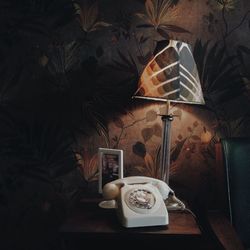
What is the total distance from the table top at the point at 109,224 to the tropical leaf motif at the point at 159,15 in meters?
0.84

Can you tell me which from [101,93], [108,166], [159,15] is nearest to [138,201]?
[108,166]

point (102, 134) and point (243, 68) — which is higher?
point (243, 68)

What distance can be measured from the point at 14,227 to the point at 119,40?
3.47ft

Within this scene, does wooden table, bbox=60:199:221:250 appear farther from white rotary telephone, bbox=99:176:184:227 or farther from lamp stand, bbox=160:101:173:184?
lamp stand, bbox=160:101:173:184

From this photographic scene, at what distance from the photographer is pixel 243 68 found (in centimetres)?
163

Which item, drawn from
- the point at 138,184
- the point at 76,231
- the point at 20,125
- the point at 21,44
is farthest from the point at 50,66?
the point at 76,231

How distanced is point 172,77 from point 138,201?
0.48 metres

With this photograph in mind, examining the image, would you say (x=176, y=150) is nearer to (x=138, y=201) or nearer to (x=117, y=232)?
(x=138, y=201)

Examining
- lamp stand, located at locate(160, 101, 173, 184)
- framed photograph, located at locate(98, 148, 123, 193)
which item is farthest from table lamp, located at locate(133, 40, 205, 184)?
framed photograph, located at locate(98, 148, 123, 193)

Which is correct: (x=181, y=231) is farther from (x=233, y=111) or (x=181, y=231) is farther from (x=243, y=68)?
(x=243, y=68)

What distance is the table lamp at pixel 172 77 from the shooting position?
4.24ft

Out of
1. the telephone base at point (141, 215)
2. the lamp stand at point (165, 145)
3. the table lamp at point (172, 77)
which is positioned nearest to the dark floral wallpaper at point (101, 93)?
the lamp stand at point (165, 145)

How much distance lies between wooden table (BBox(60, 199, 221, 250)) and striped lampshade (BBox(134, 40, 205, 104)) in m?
0.47

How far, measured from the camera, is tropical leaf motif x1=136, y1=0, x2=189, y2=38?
63.6 inches
